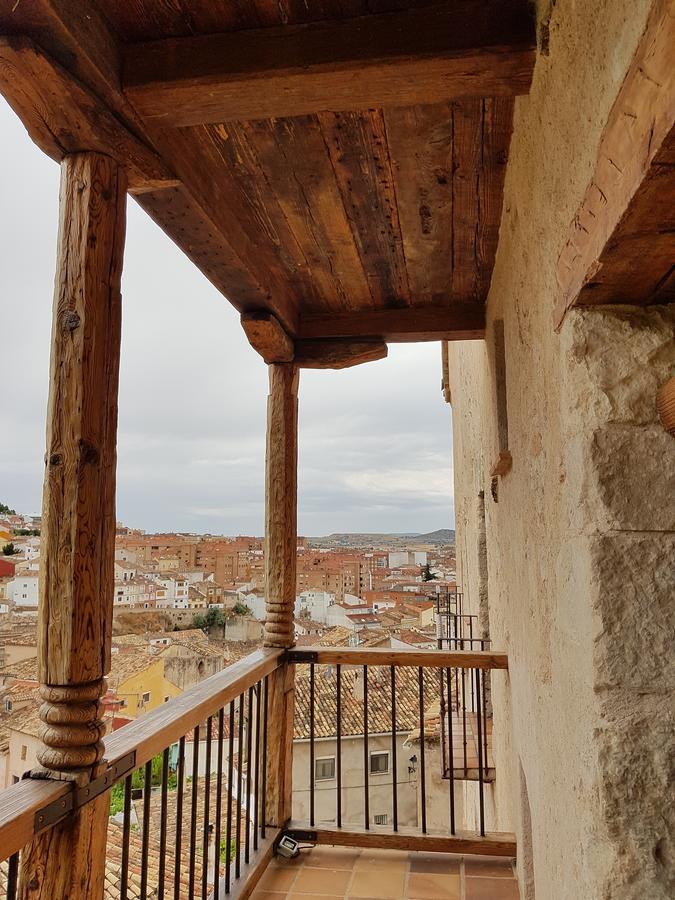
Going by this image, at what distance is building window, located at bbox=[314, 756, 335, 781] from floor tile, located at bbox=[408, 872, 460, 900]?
26.0 ft

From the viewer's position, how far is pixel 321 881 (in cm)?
263

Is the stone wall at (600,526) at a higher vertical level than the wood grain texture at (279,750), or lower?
higher

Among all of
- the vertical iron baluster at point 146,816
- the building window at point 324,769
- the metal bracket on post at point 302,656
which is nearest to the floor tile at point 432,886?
the metal bracket on post at point 302,656

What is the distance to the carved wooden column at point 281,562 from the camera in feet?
9.73

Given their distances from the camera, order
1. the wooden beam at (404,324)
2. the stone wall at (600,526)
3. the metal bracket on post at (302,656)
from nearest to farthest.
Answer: the stone wall at (600,526)
the metal bracket on post at (302,656)
the wooden beam at (404,324)

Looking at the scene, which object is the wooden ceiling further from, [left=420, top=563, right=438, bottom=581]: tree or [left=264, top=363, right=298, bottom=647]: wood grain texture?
[left=420, top=563, right=438, bottom=581]: tree

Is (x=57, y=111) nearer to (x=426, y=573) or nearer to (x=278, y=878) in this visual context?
(x=278, y=878)

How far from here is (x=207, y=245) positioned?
7.32ft

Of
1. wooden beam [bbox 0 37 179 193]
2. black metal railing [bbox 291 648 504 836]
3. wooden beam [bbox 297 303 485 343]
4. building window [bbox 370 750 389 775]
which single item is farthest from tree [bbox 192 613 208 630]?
building window [bbox 370 750 389 775]

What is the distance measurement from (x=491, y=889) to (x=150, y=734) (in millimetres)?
1739

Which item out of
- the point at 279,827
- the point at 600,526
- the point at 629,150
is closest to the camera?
the point at 629,150

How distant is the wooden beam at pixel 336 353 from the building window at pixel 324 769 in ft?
27.8

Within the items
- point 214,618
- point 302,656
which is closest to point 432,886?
point 302,656

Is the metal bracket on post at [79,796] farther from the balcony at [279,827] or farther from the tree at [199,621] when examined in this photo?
the tree at [199,621]
